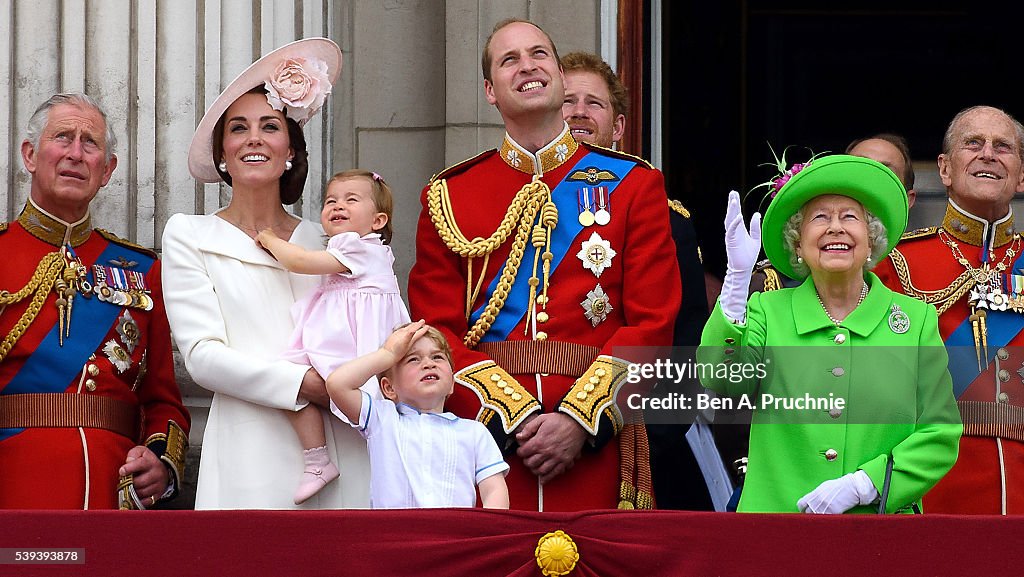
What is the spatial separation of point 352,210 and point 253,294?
0.34 metres

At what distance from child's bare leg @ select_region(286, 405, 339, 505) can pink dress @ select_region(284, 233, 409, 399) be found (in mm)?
132

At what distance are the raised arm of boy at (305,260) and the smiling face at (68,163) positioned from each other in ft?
2.40

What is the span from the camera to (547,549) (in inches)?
164

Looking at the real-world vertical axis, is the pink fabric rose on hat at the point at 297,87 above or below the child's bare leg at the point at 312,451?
above

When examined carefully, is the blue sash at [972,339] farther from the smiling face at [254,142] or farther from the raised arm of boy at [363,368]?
the smiling face at [254,142]

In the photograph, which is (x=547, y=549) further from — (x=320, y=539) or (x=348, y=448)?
(x=348, y=448)

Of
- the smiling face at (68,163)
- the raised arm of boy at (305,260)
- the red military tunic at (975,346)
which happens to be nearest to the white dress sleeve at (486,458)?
the raised arm of boy at (305,260)

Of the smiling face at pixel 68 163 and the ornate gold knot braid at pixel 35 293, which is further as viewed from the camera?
the smiling face at pixel 68 163

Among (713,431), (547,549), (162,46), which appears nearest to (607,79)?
(713,431)

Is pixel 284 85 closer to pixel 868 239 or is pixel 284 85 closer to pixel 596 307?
pixel 596 307

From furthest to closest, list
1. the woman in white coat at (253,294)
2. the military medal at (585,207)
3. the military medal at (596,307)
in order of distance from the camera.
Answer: the military medal at (585,207)
the military medal at (596,307)
the woman in white coat at (253,294)

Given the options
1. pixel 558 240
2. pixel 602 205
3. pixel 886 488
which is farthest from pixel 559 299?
pixel 886 488

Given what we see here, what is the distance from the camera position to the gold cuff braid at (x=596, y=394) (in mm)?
4746

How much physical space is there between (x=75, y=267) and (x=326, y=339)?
877 millimetres
